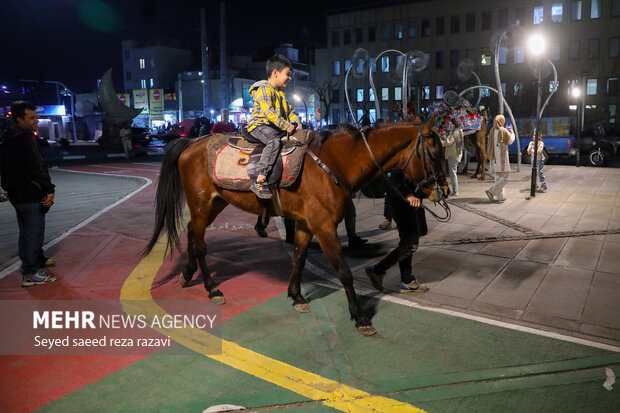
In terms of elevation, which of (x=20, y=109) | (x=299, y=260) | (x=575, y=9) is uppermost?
(x=575, y=9)

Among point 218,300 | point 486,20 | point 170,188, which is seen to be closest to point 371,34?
point 486,20

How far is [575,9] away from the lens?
44.3 m

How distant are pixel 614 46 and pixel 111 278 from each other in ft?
169

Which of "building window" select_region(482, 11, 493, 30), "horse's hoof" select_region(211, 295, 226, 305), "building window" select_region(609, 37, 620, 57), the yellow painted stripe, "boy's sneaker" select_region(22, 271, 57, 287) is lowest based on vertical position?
the yellow painted stripe

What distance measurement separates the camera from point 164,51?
70562mm

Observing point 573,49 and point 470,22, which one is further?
point 470,22

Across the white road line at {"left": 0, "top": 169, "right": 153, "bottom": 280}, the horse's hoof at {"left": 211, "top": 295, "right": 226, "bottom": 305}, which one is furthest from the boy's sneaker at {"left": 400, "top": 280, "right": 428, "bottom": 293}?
the white road line at {"left": 0, "top": 169, "right": 153, "bottom": 280}

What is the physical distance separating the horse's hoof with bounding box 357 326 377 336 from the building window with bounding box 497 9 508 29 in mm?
52291

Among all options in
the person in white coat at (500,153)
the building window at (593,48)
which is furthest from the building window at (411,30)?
the person in white coat at (500,153)

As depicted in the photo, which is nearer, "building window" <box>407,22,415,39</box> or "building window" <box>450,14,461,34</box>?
"building window" <box>450,14,461,34</box>

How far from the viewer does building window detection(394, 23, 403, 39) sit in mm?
53831

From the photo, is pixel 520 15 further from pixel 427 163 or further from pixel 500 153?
pixel 427 163

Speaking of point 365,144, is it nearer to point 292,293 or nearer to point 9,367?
point 292,293

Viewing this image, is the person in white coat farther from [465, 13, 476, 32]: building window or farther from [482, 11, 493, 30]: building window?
[465, 13, 476, 32]: building window
